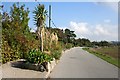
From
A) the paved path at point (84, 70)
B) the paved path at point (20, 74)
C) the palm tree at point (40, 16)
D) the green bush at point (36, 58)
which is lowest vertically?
the paved path at point (84, 70)

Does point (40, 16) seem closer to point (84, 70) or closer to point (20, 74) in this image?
point (84, 70)

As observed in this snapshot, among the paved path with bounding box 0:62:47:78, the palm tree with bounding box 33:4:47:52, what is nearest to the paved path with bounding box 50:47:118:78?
the paved path with bounding box 0:62:47:78

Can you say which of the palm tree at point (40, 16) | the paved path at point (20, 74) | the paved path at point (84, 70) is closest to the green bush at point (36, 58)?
the paved path at point (84, 70)

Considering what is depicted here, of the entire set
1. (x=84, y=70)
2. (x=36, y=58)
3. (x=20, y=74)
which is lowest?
(x=84, y=70)

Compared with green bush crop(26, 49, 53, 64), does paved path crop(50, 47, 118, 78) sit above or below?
below

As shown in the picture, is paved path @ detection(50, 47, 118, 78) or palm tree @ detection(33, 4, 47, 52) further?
palm tree @ detection(33, 4, 47, 52)

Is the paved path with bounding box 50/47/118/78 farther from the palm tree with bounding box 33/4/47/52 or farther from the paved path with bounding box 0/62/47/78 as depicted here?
the palm tree with bounding box 33/4/47/52

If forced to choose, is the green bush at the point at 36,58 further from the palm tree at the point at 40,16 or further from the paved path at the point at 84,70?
the palm tree at the point at 40,16

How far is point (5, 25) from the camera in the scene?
89.9 ft

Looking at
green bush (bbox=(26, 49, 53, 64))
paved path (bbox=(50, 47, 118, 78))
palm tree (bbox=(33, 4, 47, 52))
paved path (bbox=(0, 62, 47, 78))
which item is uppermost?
palm tree (bbox=(33, 4, 47, 52))

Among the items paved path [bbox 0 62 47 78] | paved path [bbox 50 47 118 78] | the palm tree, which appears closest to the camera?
paved path [bbox 0 62 47 78]

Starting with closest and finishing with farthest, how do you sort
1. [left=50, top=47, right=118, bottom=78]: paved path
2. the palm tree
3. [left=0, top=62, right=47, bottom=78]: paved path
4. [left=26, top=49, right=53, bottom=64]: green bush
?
[left=0, top=62, right=47, bottom=78]: paved path
[left=50, top=47, right=118, bottom=78]: paved path
[left=26, top=49, right=53, bottom=64]: green bush
the palm tree

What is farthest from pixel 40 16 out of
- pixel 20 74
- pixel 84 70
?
pixel 20 74

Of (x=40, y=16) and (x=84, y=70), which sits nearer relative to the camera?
(x=84, y=70)
